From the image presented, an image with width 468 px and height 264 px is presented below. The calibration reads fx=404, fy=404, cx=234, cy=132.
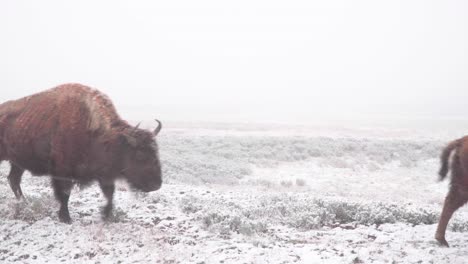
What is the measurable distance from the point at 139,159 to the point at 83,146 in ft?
3.29

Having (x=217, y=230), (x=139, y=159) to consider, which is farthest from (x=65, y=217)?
(x=217, y=230)

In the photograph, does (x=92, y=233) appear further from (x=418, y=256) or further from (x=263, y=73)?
(x=263, y=73)

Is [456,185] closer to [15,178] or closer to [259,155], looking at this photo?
[15,178]

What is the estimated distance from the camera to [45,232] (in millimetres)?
7086

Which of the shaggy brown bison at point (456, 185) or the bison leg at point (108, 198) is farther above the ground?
the shaggy brown bison at point (456, 185)

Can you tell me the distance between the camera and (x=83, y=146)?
7.09m

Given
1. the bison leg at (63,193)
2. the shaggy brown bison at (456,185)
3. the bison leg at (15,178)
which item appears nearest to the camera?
the shaggy brown bison at (456,185)

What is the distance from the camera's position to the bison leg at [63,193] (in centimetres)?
732

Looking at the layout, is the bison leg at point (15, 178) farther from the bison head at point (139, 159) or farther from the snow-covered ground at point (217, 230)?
the bison head at point (139, 159)

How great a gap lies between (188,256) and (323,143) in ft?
63.8

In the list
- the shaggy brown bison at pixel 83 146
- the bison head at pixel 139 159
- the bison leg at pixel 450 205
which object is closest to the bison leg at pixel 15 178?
the shaggy brown bison at pixel 83 146

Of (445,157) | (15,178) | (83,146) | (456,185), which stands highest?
(445,157)

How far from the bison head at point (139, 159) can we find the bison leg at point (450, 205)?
4.69 m

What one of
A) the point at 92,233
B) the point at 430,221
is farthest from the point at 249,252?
the point at 430,221
